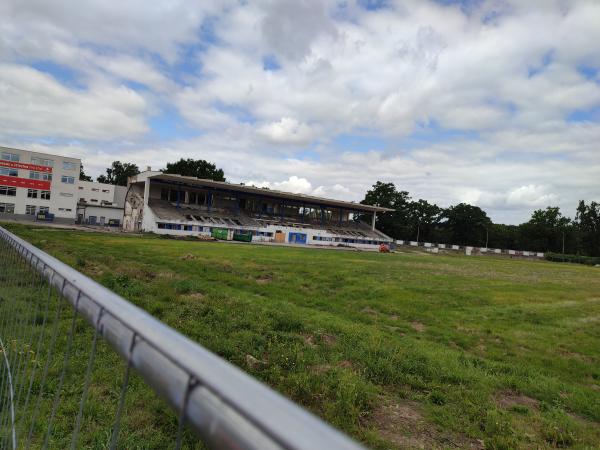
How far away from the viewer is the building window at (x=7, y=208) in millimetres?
58438

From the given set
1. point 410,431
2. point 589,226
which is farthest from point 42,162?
point 589,226

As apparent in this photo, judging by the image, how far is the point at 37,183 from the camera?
6109 cm

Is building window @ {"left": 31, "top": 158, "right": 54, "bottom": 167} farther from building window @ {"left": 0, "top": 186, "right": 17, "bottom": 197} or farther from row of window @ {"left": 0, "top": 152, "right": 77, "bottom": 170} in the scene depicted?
building window @ {"left": 0, "top": 186, "right": 17, "bottom": 197}

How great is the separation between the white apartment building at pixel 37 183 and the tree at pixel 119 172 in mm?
53191

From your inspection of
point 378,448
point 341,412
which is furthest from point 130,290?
point 378,448

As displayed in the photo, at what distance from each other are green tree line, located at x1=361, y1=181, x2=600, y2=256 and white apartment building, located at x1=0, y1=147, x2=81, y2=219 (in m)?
68.0

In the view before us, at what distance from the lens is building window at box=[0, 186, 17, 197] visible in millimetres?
58438

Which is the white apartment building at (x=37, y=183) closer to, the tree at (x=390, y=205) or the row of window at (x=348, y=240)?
the row of window at (x=348, y=240)

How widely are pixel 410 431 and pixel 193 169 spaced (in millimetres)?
94401

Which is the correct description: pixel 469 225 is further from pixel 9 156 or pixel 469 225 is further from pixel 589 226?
pixel 9 156

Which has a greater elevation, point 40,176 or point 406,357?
point 40,176

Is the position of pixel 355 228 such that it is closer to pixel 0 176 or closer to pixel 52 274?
pixel 0 176

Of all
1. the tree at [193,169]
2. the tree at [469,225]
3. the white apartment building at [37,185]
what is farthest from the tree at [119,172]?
the tree at [469,225]

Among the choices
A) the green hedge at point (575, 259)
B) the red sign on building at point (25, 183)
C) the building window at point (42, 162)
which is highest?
the building window at point (42, 162)
